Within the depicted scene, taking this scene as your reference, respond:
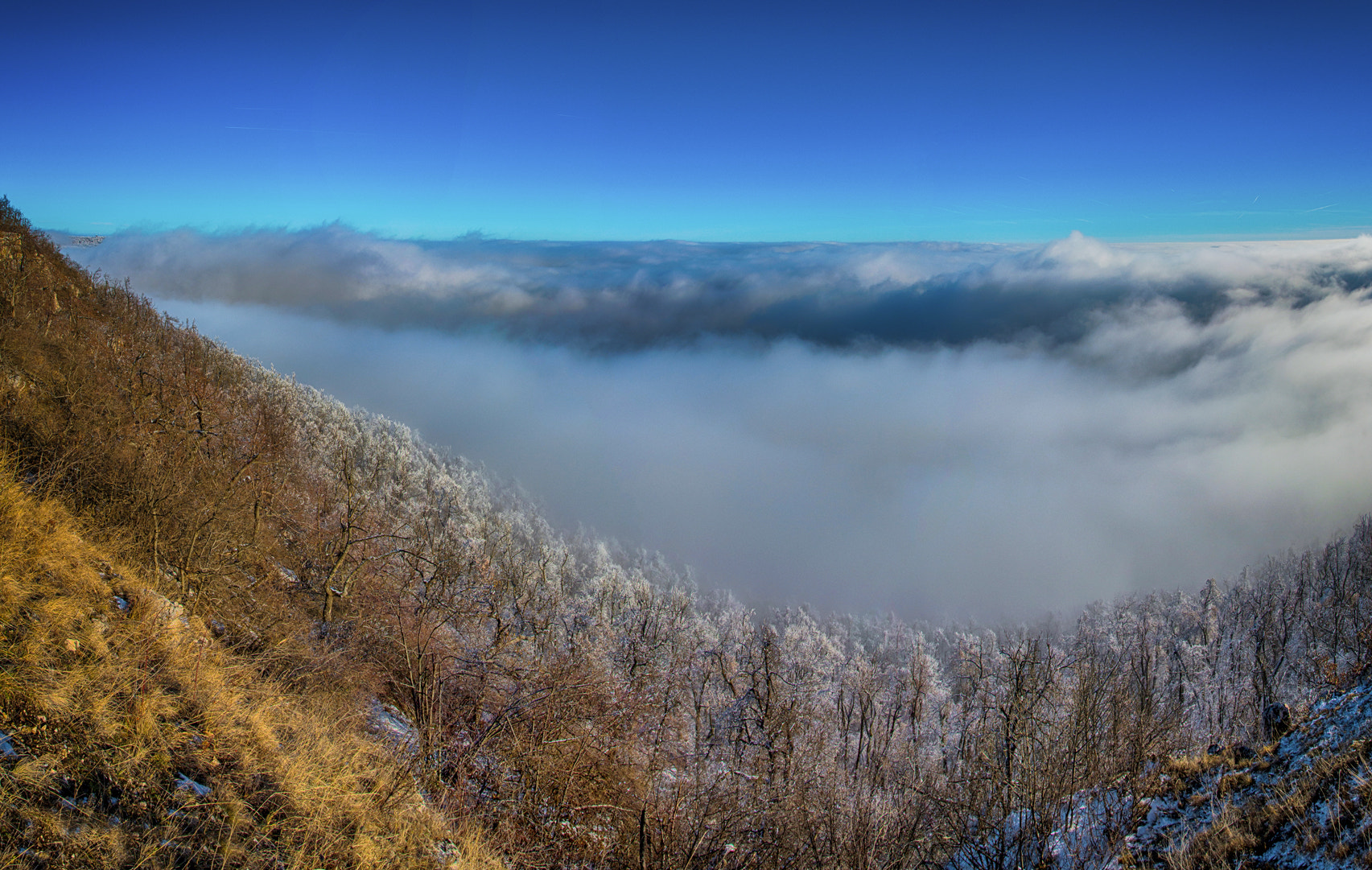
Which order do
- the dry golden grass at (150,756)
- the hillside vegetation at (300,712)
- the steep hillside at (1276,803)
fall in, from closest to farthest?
the dry golden grass at (150,756)
the hillside vegetation at (300,712)
the steep hillside at (1276,803)

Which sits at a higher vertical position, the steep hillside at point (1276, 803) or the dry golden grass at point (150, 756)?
the dry golden grass at point (150, 756)

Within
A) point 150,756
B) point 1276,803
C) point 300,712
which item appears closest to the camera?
point 150,756

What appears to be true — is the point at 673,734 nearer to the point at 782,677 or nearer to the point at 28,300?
the point at 782,677

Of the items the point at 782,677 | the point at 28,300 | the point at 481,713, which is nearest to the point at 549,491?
the point at 782,677

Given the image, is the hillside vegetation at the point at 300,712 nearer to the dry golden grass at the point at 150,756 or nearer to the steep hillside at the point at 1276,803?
the dry golden grass at the point at 150,756

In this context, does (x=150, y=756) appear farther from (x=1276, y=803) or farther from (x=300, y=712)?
(x=1276, y=803)

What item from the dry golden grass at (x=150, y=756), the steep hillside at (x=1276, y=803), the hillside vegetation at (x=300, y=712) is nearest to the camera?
the dry golden grass at (x=150, y=756)

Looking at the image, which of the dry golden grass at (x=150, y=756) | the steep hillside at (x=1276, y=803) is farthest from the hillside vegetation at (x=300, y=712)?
the steep hillside at (x=1276, y=803)

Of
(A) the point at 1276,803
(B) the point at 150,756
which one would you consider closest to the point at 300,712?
(B) the point at 150,756

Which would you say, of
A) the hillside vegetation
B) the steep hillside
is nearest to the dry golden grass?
the hillside vegetation
